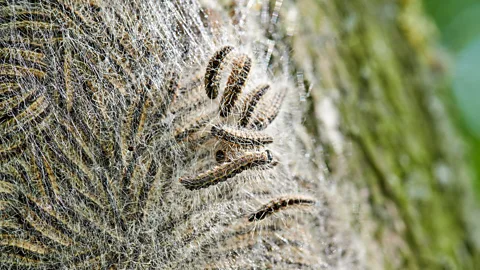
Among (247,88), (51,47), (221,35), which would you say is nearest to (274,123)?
(247,88)

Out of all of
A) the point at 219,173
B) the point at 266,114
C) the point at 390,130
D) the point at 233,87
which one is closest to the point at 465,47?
the point at 390,130

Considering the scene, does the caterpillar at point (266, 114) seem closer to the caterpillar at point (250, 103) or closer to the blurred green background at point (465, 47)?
the caterpillar at point (250, 103)

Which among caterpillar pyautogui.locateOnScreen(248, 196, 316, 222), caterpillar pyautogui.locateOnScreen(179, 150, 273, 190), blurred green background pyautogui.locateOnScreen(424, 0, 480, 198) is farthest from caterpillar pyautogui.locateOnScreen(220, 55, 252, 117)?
blurred green background pyautogui.locateOnScreen(424, 0, 480, 198)

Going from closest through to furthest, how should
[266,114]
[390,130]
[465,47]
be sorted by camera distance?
[266,114], [390,130], [465,47]

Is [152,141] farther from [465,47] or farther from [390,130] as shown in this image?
[465,47]

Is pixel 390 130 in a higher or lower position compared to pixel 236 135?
lower

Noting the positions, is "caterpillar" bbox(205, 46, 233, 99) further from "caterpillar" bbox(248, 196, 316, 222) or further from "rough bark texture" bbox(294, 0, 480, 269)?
"rough bark texture" bbox(294, 0, 480, 269)
